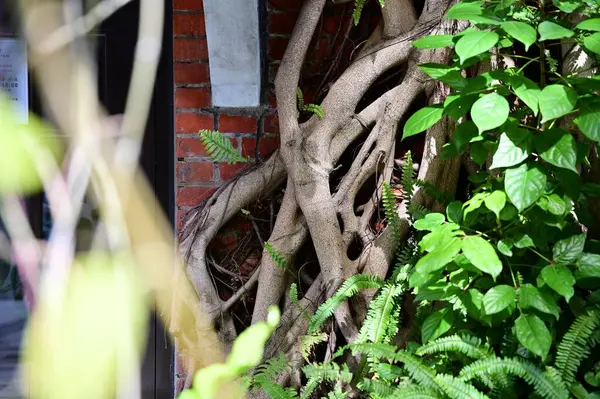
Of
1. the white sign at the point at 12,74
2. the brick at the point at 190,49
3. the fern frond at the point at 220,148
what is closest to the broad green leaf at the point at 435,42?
the fern frond at the point at 220,148

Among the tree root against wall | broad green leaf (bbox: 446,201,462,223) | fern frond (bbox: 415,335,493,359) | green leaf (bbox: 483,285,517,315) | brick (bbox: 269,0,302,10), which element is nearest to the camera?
green leaf (bbox: 483,285,517,315)

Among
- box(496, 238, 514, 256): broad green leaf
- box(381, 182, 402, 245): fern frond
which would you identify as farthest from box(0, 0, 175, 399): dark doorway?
box(496, 238, 514, 256): broad green leaf

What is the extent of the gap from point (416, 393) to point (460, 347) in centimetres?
18

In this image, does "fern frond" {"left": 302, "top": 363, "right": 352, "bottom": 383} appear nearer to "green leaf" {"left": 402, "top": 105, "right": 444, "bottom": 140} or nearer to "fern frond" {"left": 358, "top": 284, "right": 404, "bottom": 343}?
"fern frond" {"left": 358, "top": 284, "right": 404, "bottom": 343}

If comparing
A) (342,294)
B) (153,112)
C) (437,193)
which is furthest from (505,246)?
(153,112)

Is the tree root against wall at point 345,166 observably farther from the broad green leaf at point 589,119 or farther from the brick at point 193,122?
the broad green leaf at point 589,119

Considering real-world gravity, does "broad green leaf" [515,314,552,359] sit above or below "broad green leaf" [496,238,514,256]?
below

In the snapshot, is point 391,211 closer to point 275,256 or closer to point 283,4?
point 275,256

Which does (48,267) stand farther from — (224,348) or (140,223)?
(224,348)

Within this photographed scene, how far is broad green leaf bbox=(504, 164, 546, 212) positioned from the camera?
5.88ft

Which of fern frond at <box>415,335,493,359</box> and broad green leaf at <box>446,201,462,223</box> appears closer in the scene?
fern frond at <box>415,335,493,359</box>

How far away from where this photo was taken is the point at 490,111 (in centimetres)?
177

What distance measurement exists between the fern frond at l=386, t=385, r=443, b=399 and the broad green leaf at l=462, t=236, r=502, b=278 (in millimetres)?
373

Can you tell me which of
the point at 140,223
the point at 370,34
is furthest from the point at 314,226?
the point at 140,223
